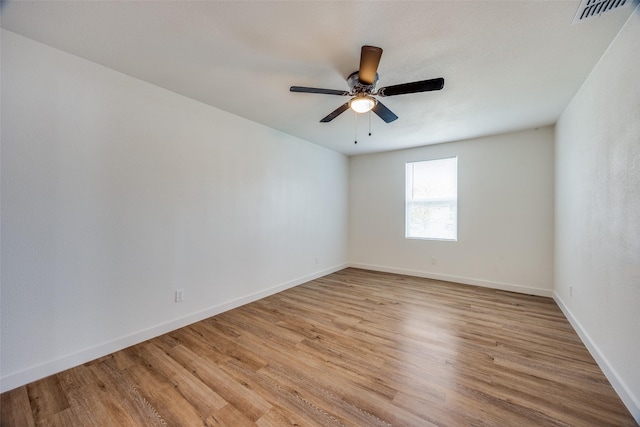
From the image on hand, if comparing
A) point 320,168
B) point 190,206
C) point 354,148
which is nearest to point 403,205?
point 354,148

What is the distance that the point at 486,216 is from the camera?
3.95 metres

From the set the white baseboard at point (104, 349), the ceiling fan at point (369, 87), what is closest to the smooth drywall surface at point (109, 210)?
the white baseboard at point (104, 349)

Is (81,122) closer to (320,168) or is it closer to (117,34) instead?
(117,34)

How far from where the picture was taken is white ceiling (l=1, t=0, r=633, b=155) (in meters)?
1.49

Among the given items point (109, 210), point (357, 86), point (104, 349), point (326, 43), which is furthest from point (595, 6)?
point (104, 349)

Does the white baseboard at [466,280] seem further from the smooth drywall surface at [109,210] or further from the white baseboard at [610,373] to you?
the smooth drywall surface at [109,210]

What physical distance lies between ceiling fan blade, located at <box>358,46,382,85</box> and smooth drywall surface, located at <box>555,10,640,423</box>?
4.98 ft

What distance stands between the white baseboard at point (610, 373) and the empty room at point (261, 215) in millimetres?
27

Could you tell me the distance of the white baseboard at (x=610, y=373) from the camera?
1459 mm

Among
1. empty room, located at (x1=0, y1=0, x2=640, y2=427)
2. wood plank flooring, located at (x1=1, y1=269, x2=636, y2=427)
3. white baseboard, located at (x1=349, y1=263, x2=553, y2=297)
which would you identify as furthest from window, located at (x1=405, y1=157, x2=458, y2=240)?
wood plank flooring, located at (x1=1, y1=269, x2=636, y2=427)

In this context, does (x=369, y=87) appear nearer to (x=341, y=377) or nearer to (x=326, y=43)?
(x=326, y=43)

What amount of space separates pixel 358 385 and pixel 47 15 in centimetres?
→ 313

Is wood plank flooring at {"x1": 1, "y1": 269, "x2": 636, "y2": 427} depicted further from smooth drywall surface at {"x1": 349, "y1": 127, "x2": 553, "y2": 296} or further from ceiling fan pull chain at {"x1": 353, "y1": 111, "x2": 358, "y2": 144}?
ceiling fan pull chain at {"x1": 353, "y1": 111, "x2": 358, "y2": 144}

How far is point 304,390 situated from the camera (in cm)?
169
